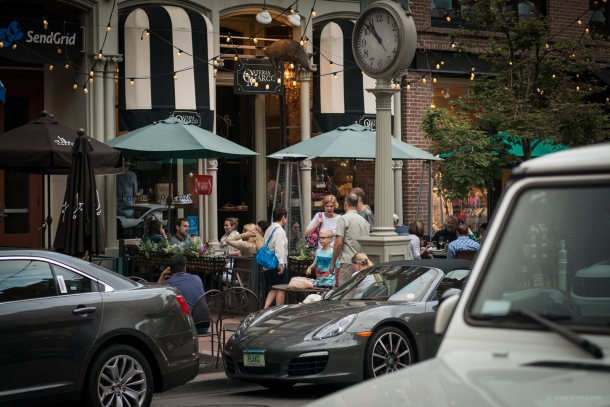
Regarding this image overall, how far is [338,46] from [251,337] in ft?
38.7

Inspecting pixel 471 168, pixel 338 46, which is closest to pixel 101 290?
pixel 471 168

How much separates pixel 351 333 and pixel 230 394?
1.57m

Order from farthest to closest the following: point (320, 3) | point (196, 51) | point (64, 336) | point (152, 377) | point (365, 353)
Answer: point (320, 3) < point (196, 51) < point (365, 353) < point (152, 377) < point (64, 336)

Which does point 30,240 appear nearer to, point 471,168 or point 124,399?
point 471,168

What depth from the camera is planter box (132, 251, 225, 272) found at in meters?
14.3

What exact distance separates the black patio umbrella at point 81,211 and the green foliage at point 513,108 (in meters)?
6.66

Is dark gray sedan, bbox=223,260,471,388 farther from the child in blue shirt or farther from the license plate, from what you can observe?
the child in blue shirt

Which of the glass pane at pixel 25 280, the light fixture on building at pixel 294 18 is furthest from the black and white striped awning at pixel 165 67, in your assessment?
the glass pane at pixel 25 280

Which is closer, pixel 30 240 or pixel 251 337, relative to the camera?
pixel 251 337

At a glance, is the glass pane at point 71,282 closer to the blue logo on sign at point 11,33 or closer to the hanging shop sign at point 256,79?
the blue logo on sign at point 11,33

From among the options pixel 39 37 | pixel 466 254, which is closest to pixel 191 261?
pixel 466 254

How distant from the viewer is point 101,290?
7777 mm

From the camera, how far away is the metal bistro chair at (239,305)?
10625 millimetres

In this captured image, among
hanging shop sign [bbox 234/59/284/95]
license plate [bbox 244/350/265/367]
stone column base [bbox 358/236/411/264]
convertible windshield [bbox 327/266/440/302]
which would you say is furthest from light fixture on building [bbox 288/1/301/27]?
license plate [bbox 244/350/265/367]
